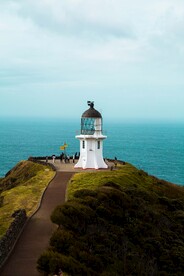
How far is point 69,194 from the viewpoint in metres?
35.2

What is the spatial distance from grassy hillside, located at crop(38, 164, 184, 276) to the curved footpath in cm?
131

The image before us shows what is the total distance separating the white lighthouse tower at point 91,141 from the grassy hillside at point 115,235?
1339cm

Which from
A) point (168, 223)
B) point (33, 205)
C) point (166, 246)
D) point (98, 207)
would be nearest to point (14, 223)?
point (98, 207)

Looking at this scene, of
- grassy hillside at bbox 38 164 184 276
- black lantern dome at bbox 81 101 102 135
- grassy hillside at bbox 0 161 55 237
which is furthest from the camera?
black lantern dome at bbox 81 101 102 135

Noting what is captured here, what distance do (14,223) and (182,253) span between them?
448 inches

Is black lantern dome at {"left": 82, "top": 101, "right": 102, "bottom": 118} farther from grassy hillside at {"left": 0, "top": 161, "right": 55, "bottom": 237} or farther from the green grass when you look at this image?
grassy hillside at {"left": 0, "top": 161, "right": 55, "bottom": 237}

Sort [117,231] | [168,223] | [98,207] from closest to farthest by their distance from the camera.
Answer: [117,231], [98,207], [168,223]

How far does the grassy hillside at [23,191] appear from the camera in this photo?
31109 millimetres

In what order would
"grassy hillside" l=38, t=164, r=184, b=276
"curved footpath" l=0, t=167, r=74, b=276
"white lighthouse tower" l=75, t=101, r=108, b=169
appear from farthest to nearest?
1. "white lighthouse tower" l=75, t=101, r=108, b=169
2. "grassy hillside" l=38, t=164, r=184, b=276
3. "curved footpath" l=0, t=167, r=74, b=276

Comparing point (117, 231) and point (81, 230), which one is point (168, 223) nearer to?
point (117, 231)

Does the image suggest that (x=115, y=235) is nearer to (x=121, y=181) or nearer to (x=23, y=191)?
(x=23, y=191)

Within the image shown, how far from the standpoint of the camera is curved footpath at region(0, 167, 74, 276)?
1977cm

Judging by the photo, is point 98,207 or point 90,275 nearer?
point 90,275

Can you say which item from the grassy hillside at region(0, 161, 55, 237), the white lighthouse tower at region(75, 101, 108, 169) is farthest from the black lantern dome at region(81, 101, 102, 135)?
the grassy hillside at region(0, 161, 55, 237)
